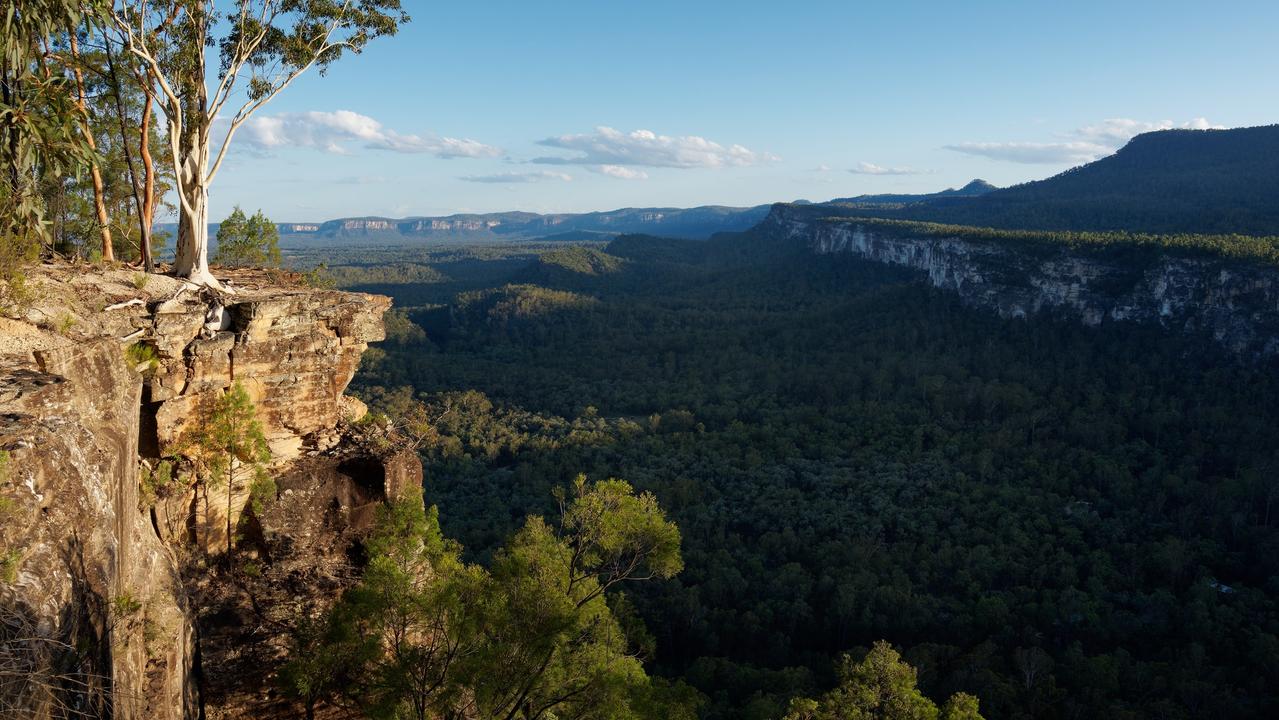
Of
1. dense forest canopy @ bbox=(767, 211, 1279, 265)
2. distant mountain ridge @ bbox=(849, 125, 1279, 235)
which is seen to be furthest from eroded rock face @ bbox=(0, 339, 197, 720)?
distant mountain ridge @ bbox=(849, 125, 1279, 235)

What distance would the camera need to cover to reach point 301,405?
558 inches

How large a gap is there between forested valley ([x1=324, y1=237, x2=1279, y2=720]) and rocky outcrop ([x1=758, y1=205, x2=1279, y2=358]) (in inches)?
78.6

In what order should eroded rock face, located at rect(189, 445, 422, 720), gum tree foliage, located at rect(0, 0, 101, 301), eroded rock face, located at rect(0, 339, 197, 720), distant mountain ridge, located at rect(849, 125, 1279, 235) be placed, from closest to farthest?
eroded rock face, located at rect(0, 339, 197, 720), gum tree foliage, located at rect(0, 0, 101, 301), eroded rock face, located at rect(189, 445, 422, 720), distant mountain ridge, located at rect(849, 125, 1279, 235)

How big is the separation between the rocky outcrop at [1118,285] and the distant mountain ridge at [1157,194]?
22290 millimetres

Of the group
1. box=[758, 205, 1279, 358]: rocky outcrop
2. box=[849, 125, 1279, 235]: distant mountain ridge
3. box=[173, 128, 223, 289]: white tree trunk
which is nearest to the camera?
box=[173, 128, 223, 289]: white tree trunk

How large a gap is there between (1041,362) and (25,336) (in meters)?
79.9

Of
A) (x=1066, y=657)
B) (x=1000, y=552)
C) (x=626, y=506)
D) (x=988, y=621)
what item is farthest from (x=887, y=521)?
(x=626, y=506)

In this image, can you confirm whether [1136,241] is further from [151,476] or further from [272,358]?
[151,476]

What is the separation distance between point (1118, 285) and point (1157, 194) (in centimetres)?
5810


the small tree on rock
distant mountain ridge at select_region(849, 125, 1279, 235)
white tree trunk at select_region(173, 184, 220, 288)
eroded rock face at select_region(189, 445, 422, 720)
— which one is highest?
distant mountain ridge at select_region(849, 125, 1279, 235)

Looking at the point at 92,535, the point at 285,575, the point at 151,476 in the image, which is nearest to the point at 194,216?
the point at 151,476

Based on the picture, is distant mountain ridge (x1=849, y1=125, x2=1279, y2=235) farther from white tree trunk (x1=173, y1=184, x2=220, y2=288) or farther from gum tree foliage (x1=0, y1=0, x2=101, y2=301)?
gum tree foliage (x1=0, y1=0, x2=101, y2=301)

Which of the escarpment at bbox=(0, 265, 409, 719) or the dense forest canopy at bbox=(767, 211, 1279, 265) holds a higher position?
the dense forest canopy at bbox=(767, 211, 1279, 265)

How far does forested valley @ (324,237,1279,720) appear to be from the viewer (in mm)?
32094
